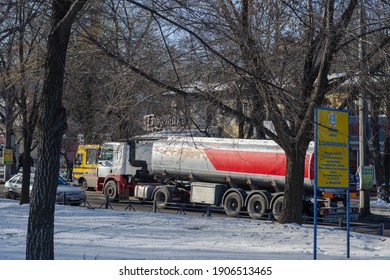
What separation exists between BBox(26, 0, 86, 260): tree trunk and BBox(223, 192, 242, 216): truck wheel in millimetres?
16591

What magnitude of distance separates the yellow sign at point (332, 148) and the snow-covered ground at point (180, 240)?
1529 millimetres

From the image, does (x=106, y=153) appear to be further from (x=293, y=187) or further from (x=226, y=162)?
(x=293, y=187)

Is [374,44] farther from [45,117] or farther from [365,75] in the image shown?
[45,117]

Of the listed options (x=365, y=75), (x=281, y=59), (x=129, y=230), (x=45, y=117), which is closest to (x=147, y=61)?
(x=281, y=59)

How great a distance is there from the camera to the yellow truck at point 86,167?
3350 centimetres

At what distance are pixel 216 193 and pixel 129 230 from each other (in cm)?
1085

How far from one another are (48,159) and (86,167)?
26.6m

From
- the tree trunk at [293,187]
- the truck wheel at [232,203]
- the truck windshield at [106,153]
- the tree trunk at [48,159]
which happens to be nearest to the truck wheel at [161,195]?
the truck wheel at [232,203]

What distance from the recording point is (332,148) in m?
10.8

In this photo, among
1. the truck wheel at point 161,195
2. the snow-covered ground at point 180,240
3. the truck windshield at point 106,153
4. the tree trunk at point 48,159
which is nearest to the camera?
the tree trunk at point 48,159

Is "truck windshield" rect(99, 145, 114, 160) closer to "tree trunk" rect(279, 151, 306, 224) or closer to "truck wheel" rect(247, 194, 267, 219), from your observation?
"truck wheel" rect(247, 194, 267, 219)

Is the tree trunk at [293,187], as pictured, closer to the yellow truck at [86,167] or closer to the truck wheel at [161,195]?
the truck wheel at [161,195]

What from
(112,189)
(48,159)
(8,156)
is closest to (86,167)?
(112,189)

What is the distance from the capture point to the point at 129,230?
1483 cm
